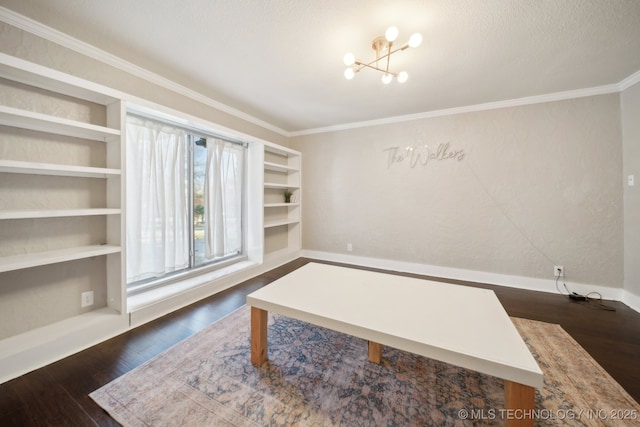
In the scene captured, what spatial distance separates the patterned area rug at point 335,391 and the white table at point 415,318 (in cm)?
18

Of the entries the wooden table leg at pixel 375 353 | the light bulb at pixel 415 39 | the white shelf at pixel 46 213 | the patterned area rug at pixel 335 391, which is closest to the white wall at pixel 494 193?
the patterned area rug at pixel 335 391

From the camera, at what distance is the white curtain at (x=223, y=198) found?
298 cm

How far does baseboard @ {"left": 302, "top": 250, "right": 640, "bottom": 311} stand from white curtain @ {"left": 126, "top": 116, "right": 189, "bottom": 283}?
2408 millimetres

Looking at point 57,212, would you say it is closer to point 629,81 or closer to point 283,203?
point 283,203

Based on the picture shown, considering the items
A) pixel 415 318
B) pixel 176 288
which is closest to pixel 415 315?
pixel 415 318

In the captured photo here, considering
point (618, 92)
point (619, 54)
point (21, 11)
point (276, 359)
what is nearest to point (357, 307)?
point (276, 359)

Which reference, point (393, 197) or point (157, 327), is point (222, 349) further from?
point (393, 197)

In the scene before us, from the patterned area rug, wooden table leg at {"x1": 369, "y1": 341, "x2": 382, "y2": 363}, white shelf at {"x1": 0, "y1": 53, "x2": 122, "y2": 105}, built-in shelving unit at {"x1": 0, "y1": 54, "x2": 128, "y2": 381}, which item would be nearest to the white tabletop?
the patterned area rug

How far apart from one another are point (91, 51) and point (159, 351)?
8.14 ft

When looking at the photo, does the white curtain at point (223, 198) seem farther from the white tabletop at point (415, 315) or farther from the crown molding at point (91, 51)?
the white tabletop at point (415, 315)

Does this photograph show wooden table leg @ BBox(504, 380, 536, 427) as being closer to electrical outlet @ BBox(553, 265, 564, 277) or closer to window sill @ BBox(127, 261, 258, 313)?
window sill @ BBox(127, 261, 258, 313)

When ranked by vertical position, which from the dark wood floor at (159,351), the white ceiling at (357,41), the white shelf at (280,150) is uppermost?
the white ceiling at (357,41)

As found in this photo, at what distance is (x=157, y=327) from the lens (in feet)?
6.47

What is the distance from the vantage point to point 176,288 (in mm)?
2443
